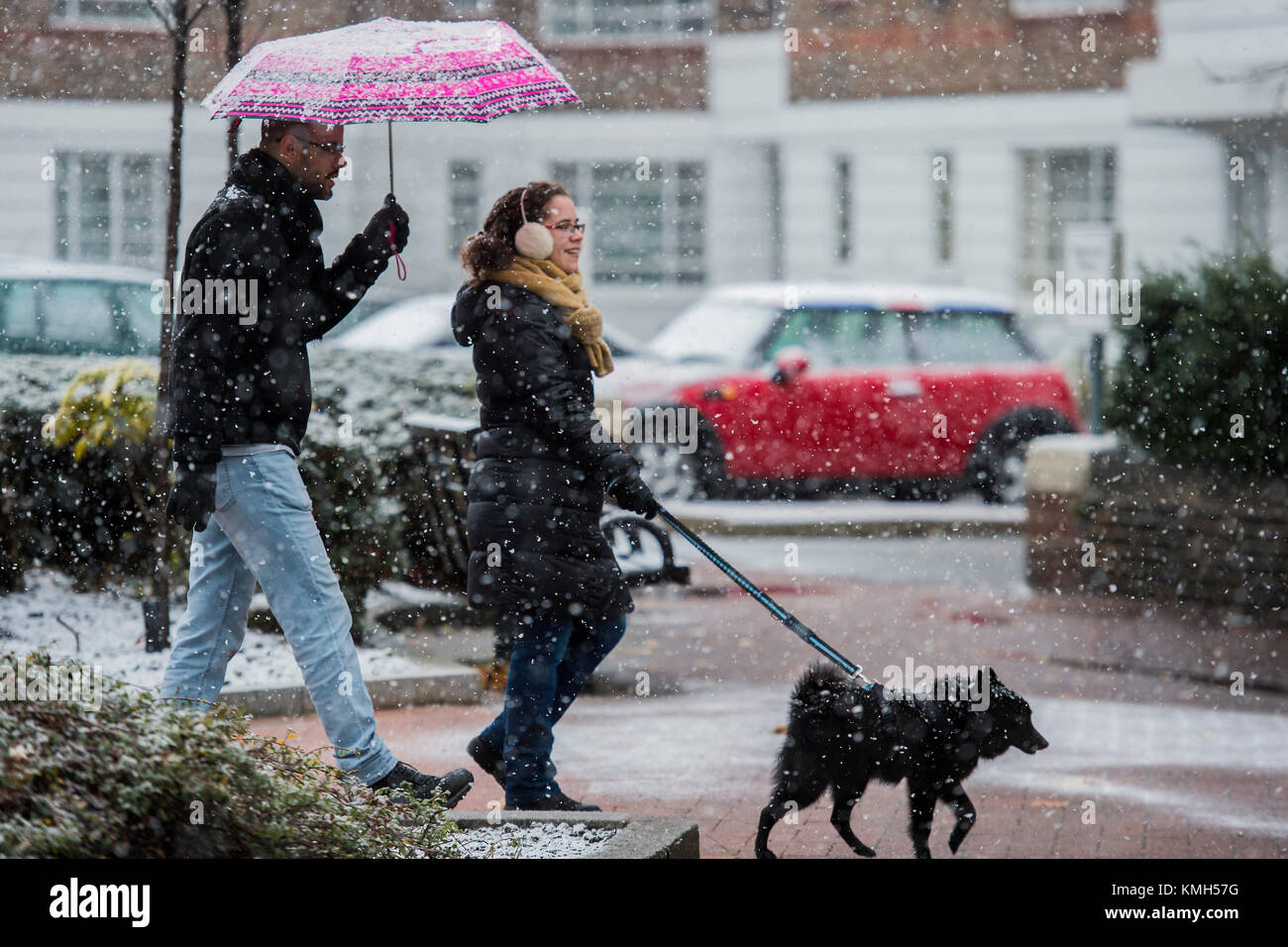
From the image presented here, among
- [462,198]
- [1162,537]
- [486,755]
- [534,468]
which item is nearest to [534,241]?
[534,468]

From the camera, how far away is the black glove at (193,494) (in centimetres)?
454

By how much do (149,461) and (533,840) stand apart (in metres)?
4.21

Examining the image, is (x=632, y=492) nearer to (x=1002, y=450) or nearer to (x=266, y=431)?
(x=266, y=431)

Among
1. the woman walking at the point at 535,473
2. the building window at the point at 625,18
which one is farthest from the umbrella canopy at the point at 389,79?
the building window at the point at 625,18

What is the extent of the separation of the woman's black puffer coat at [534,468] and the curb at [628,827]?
0.75 m

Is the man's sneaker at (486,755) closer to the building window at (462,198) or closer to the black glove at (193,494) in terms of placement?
the black glove at (193,494)

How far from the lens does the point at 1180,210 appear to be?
70.5 ft

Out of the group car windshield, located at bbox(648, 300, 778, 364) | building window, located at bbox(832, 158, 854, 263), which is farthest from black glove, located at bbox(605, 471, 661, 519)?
building window, located at bbox(832, 158, 854, 263)

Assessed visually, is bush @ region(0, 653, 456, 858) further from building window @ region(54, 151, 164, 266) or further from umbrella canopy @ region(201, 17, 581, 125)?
building window @ region(54, 151, 164, 266)

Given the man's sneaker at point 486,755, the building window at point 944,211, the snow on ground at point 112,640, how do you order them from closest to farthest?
the man's sneaker at point 486,755 → the snow on ground at point 112,640 → the building window at point 944,211

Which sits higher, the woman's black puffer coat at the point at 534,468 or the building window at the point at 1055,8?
the building window at the point at 1055,8

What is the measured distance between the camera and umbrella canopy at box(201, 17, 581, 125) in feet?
15.1

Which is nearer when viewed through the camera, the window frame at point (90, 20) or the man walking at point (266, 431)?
the man walking at point (266, 431)

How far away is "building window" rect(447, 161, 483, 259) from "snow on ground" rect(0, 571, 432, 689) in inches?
684
